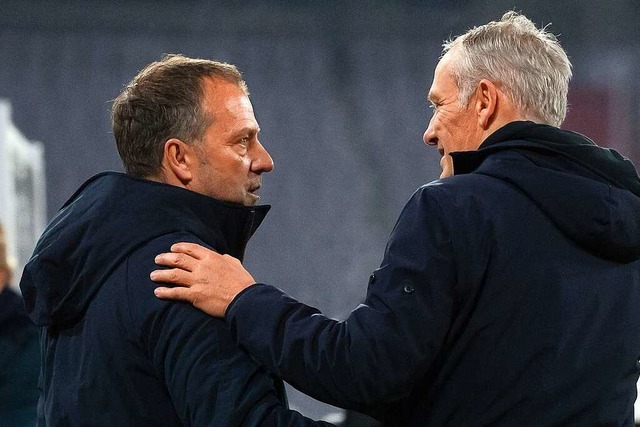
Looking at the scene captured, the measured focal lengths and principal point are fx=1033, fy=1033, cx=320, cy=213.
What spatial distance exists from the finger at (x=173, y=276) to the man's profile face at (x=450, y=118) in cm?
40

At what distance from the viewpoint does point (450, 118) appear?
1.39 meters

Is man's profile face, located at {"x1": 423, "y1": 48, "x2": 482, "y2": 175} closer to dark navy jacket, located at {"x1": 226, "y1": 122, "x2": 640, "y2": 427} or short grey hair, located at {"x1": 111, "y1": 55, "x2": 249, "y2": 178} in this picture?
dark navy jacket, located at {"x1": 226, "y1": 122, "x2": 640, "y2": 427}

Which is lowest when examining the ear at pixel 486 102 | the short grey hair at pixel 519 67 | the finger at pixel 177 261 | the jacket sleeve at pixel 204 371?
the jacket sleeve at pixel 204 371

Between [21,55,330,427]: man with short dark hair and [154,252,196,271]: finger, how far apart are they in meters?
0.03

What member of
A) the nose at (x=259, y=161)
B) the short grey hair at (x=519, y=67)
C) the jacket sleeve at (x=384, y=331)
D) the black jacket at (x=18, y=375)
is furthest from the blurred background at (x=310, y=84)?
the jacket sleeve at (x=384, y=331)

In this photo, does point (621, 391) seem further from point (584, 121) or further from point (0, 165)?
point (584, 121)

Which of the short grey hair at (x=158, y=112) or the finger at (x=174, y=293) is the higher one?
the short grey hair at (x=158, y=112)

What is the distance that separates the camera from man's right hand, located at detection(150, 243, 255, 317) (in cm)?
129

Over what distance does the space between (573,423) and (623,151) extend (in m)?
7.15

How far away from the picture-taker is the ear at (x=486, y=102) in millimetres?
1335

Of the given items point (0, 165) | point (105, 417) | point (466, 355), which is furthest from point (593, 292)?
point (0, 165)

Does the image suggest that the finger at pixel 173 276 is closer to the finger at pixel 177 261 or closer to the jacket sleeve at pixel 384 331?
the finger at pixel 177 261

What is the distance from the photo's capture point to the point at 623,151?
26.4ft

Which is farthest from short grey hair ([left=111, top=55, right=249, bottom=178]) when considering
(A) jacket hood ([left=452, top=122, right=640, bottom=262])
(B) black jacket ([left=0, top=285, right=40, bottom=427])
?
(B) black jacket ([left=0, top=285, right=40, bottom=427])
